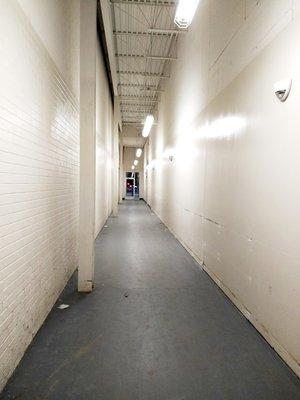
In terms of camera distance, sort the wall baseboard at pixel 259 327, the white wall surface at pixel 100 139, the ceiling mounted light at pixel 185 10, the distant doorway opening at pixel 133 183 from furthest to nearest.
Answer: the distant doorway opening at pixel 133 183 < the white wall surface at pixel 100 139 < the ceiling mounted light at pixel 185 10 < the wall baseboard at pixel 259 327

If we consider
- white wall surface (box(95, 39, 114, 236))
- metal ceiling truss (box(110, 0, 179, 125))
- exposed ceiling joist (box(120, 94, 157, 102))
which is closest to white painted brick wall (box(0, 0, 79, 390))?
metal ceiling truss (box(110, 0, 179, 125))

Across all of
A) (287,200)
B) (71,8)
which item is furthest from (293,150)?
(71,8)

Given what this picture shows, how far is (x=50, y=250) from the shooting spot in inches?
116

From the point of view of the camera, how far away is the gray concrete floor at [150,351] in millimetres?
1851

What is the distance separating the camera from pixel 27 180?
7.26 feet

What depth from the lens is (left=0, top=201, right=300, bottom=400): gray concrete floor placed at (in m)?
1.85

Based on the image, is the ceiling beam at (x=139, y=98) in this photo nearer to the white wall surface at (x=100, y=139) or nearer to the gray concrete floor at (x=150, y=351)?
the white wall surface at (x=100, y=139)

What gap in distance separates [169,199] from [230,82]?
5.26m

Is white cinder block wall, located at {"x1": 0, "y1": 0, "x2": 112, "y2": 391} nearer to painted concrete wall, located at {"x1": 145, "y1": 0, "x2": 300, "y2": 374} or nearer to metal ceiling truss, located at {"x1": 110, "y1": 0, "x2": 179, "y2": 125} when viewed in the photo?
painted concrete wall, located at {"x1": 145, "y1": 0, "x2": 300, "y2": 374}

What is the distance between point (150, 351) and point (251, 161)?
78.6 inches

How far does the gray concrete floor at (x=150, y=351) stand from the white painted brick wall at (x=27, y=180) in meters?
0.25

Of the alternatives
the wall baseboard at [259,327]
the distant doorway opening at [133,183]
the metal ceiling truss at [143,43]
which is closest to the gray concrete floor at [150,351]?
the wall baseboard at [259,327]

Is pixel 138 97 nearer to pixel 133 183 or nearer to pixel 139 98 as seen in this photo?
pixel 139 98

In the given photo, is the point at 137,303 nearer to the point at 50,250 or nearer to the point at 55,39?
the point at 50,250
